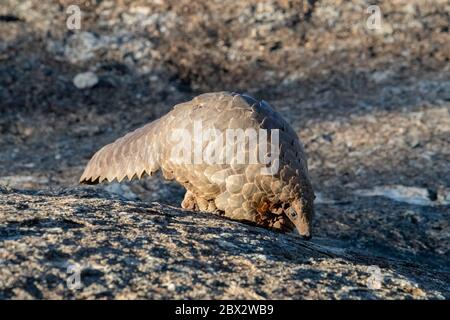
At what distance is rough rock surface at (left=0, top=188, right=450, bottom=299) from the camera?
2904 millimetres

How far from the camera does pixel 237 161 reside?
3.93m

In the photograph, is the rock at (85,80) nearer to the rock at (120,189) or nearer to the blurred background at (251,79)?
the blurred background at (251,79)

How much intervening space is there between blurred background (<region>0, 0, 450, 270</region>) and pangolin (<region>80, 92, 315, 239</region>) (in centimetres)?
161

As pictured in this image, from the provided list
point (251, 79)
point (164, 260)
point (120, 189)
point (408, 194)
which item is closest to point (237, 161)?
point (164, 260)

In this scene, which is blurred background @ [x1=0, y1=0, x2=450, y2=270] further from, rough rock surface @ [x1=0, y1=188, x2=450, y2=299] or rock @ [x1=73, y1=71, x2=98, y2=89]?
rough rock surface @ [x1=0, y1=188, x2=450, y2=299]

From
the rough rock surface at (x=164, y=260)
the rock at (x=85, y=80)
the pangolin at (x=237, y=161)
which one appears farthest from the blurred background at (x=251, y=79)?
the rough rock surface at (x=164, y=260)

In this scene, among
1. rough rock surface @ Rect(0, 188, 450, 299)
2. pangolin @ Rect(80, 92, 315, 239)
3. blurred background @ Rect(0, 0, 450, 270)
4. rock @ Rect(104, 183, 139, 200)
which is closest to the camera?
rough rock surface @ Rect(0, 188, 450, 299)

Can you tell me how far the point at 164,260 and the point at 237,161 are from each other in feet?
2.99

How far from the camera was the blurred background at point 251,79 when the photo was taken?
20.9ft

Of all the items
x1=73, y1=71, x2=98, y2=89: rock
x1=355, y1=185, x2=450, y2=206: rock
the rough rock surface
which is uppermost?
x1=73, y1=71, x2=98, y2=89: rock

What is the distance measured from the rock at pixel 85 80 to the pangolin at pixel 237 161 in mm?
3942

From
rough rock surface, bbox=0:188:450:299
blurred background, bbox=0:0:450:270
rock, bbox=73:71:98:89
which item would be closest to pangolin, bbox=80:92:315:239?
rough rock surface, bbox=0:188:450:299
